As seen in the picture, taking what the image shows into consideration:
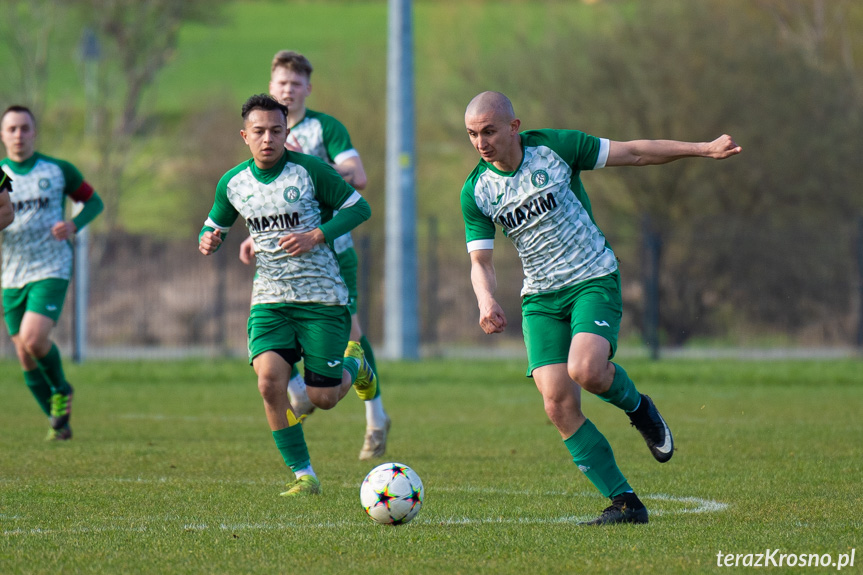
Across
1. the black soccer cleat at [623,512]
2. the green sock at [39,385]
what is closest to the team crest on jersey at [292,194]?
the black soccer cleat at [623,512]

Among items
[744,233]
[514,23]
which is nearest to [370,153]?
[514,23]

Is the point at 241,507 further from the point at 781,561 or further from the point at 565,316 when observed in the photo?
the point at 781,561

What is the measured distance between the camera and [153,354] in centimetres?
2138

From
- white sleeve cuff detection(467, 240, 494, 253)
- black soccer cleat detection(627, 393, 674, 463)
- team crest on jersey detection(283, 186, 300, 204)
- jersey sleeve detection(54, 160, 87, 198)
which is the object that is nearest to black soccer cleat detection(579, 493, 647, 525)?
black soccer cleat detection(627, 393, 674, 463)

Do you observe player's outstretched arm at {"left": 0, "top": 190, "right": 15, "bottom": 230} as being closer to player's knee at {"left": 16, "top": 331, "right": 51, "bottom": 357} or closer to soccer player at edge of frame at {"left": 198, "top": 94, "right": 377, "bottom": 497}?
soccer player at edge of frame at {"left": 198, "top": 94, "right": 377, "bottom": 497}

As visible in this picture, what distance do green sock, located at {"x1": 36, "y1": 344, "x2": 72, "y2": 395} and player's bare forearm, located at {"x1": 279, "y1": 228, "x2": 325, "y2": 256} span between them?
3950mm

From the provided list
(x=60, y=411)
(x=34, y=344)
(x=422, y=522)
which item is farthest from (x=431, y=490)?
(x=34, y=344)

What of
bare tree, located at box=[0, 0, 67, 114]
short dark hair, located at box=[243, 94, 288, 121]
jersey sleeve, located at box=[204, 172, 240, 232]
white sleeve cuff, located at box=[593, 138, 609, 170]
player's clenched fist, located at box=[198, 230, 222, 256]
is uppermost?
bare tree, located at box=[0, 0, 67, 114]

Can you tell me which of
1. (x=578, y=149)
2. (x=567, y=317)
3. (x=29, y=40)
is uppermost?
(x=29, y=40)

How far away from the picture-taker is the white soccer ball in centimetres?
570

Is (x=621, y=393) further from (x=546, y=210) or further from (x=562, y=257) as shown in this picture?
(x=546, y=210)

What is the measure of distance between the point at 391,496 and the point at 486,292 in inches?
43.3

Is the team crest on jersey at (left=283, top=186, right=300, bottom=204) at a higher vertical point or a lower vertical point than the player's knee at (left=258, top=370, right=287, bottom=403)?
higher

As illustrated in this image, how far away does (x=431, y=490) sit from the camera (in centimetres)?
687
